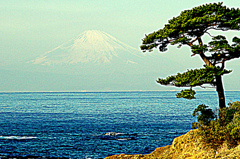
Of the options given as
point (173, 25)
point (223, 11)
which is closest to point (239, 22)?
point (223, 11)

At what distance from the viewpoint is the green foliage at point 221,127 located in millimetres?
22728

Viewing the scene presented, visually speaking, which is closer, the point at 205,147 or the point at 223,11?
the point at 205,147

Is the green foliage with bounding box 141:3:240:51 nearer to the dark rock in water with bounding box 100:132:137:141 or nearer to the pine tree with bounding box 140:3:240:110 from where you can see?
the pine tree with bounding box 140:3:240:110

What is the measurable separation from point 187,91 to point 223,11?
7.84 m

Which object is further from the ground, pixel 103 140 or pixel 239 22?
pixel 239 22

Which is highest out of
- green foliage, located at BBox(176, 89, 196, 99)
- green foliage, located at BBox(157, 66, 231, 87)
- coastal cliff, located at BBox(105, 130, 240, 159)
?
green foliage, located at BBox(157, 66, 231, 87)

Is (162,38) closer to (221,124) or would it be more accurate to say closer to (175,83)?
(175,83)

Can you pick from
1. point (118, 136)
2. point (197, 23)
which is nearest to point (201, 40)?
point (197, 23)

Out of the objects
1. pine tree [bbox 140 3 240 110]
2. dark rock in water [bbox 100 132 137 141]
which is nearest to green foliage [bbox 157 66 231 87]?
pine tree [bbox 140 3 240 110]

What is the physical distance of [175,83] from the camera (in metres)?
26.3

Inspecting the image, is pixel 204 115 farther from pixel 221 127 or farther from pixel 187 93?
pixel 187 93

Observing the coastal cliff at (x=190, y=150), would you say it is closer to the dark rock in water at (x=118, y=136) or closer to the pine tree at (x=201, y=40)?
the pine tree at (x=201, y=40)

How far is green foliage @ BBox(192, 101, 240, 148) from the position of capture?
22.7 metres

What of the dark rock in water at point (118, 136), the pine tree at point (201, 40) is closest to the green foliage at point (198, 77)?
the pine tree at point (201, 40)
